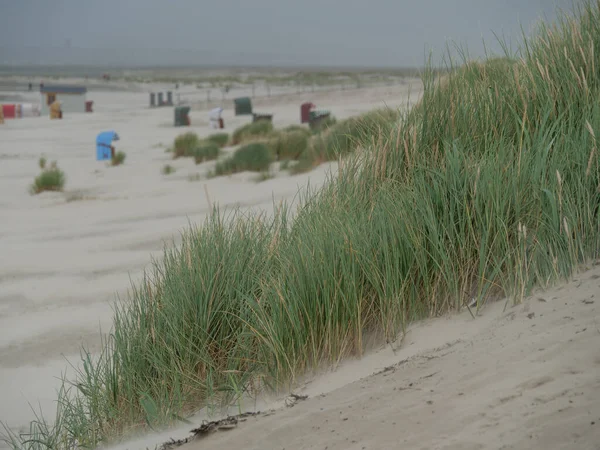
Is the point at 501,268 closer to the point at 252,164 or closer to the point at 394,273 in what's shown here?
the point at 394,273

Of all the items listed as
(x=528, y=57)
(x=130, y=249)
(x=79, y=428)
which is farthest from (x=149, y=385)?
(x=130, y=249)

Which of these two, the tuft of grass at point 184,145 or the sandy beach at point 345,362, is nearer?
the sandy beach at point 345,362

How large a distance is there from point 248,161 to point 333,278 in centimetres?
834

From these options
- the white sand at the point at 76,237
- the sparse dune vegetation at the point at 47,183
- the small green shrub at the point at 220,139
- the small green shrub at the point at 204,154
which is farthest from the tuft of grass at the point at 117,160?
the sparse dune vegetation at the point at 47,183

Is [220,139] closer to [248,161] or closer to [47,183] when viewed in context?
[248,161]

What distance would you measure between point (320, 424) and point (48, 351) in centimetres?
309

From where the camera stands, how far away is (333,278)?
114 inches

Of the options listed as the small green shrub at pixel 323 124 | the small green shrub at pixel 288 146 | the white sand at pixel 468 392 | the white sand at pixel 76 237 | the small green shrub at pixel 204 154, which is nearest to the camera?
the white sand at pixel 468 392

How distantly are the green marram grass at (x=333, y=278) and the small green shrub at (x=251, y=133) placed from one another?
12714mm

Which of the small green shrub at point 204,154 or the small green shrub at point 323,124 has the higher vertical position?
the small green shrub at point 323,124

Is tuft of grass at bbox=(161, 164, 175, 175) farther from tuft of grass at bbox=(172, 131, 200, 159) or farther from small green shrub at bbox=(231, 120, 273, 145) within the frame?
small green shrub at bbox=(231, 120, 273, 145)

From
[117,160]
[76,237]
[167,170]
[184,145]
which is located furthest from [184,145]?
[76,237]

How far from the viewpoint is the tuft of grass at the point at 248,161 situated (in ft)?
36.3

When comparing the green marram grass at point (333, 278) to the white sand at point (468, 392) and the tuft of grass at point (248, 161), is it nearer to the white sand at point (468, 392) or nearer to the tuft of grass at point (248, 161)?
the white sand at point (468, 392)
